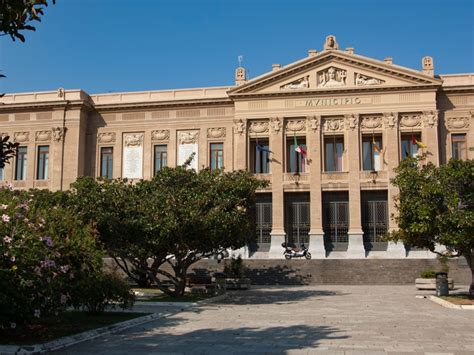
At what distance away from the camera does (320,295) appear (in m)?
24.4

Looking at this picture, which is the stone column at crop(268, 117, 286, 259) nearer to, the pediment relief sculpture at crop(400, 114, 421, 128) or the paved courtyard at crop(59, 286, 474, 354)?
the pediment relief sculpture at crop(400, 114, 421, 128)

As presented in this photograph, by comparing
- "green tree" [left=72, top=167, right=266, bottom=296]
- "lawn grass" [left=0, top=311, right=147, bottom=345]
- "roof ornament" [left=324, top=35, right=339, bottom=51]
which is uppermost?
"roof ornament" [left=324, top=35, right=339, bottom=51]

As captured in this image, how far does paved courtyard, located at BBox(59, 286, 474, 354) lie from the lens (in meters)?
10.7

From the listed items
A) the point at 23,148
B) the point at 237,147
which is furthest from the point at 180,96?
the point at 23,148

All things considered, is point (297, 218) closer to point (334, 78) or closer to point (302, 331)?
point (334, 78)

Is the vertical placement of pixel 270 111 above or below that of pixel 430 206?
above

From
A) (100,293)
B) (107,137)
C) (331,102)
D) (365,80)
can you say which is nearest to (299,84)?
(331,102)

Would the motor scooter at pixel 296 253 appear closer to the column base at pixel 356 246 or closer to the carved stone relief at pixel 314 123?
the column base at pixel 356 246

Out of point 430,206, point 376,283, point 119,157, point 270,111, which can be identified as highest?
point 270,111

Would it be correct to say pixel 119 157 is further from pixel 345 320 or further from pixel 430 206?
pixel 345 320

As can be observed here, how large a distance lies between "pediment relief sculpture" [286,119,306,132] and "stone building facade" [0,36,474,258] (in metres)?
0.07

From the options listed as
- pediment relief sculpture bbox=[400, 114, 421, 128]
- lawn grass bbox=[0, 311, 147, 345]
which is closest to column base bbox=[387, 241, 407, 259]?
pediment relief sculpture bbox=[400, 114, 421, 128]

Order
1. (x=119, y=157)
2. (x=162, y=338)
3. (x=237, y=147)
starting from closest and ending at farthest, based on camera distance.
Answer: (x=162, y=338)
(x=237, y=147)
(x=119, y=157)

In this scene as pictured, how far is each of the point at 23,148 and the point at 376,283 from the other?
28544 millimetres
